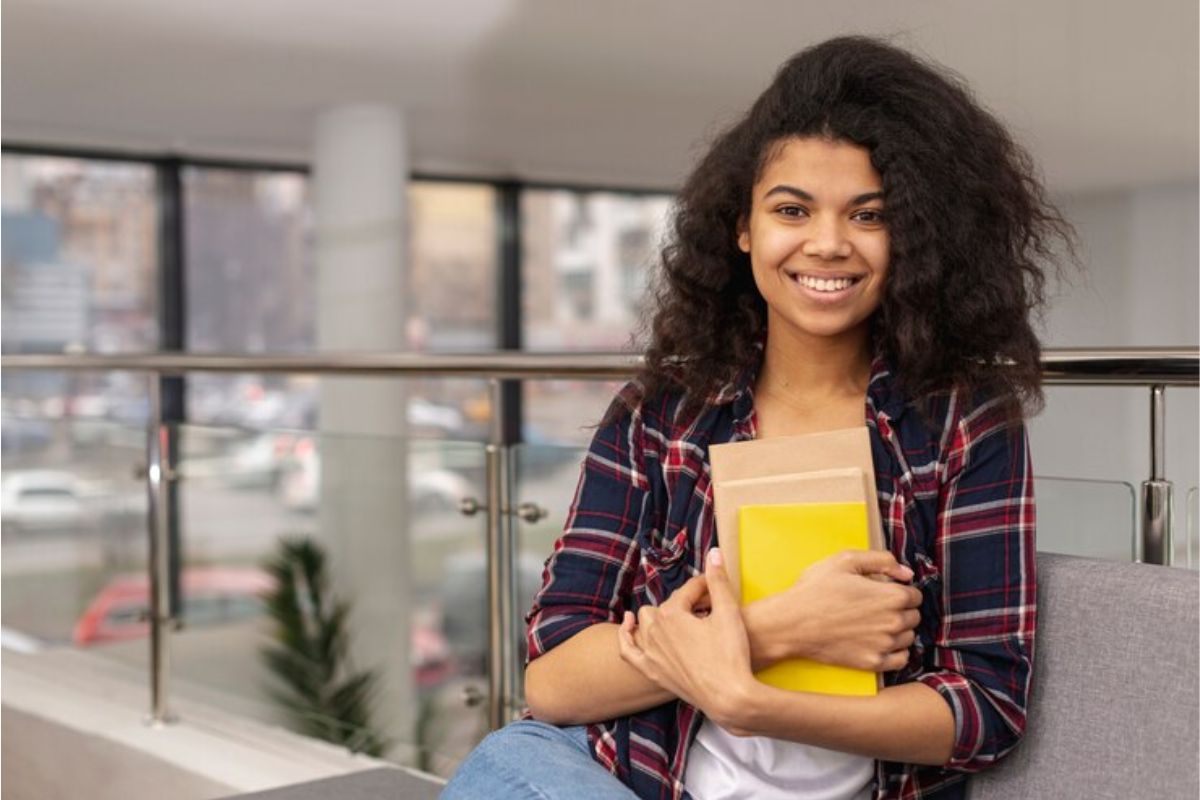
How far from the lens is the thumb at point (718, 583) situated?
4.52 ft

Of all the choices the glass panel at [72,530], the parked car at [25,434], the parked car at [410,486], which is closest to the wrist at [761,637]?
the parked car at [410,486]

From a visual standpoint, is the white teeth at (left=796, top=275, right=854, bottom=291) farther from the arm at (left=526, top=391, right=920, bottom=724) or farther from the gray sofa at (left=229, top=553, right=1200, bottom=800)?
the gray sofa at (left=229, top=553, right=1200, bottom=800)

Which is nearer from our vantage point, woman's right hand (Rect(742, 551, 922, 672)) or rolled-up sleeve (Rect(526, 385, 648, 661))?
woman's right hand (Rect(742, 551, 922, 672))

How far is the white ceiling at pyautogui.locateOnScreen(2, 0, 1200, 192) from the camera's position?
5.05 metres

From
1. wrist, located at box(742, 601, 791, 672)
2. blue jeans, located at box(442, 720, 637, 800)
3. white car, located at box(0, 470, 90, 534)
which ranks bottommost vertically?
white car, located at box(0, 470, 90, 534)

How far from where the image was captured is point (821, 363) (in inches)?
→ 60.9

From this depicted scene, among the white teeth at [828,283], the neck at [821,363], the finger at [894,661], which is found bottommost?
the finger at [894,661]

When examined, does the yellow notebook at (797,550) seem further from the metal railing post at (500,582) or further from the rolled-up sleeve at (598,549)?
the metal railing post at (500,582)

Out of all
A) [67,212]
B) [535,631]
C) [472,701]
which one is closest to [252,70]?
[67,212]

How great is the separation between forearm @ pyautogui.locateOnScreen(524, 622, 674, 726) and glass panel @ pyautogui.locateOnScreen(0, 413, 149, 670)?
2.98 m

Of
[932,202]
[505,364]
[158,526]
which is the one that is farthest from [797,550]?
[158,526]

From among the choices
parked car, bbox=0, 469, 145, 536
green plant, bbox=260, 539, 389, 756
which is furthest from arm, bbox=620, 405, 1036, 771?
parked car, bbox=0, 469, 145, 536

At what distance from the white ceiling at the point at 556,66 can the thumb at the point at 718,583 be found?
8.37 ft

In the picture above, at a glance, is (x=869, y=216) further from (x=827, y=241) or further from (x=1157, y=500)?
(x=1157, y=500)
